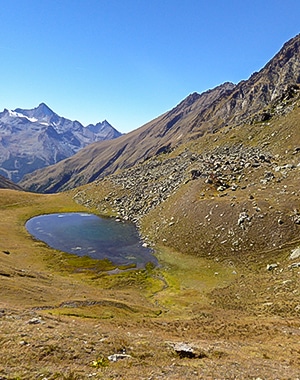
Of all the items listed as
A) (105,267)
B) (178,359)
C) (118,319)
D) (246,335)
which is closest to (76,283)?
(105,267)

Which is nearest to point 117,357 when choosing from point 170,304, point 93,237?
point 170,304

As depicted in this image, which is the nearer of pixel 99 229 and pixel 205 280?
pixel 205 280

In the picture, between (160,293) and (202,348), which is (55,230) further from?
(202,348)

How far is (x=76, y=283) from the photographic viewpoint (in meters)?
60.0

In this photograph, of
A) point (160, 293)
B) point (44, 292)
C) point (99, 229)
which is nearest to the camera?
point (44, 292)

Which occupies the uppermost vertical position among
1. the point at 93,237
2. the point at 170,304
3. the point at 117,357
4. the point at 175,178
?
the point at 175,178

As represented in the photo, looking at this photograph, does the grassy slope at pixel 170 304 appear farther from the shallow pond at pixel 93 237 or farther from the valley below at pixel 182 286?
the shallow pond at pixel 93 237

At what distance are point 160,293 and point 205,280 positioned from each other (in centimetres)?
1006

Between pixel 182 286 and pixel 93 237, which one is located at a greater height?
pixel 93 237

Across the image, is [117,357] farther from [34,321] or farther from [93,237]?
[93,237]

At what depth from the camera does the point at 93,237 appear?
98.8 metres

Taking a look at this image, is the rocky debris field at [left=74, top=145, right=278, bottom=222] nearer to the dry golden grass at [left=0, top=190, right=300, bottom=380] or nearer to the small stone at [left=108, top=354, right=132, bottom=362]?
the dry golden grass at [left=0, top=190, right=300, bottom=380]

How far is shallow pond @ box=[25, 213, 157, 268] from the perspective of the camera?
79.1 metres

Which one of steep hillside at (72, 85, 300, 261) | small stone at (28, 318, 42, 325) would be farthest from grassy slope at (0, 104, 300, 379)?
small stone at (28, 318, 42, 325)
